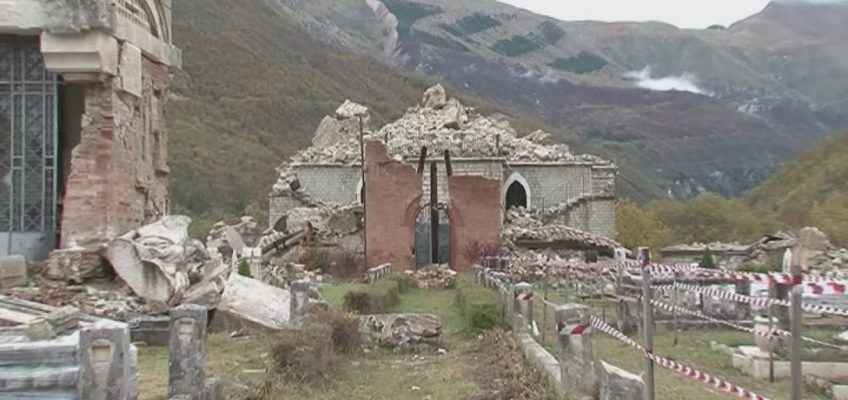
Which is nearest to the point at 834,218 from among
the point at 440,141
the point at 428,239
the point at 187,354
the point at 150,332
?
the point at 440,141

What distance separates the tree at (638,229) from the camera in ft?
185

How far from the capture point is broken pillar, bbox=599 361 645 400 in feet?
21.1

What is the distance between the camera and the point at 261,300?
13352 mm

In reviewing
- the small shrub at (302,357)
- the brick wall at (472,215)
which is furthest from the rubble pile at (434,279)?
the small shrub at (302,357)

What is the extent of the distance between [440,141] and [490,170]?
7.50 ft

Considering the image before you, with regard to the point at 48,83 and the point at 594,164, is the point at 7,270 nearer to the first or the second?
the point at 48,83

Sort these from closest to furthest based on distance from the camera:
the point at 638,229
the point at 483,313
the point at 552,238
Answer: the point at 483,313, the point at 552,238, the point at 638,229

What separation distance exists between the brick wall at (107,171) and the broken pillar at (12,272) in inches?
28.7

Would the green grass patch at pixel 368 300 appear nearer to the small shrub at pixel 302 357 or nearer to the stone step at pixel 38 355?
the small shrub at pixel 302 357

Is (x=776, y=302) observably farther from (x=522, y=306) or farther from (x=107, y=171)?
(x=107, y=171)

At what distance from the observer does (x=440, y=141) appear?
37.5 m

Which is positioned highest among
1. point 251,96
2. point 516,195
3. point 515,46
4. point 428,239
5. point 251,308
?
point 515,46

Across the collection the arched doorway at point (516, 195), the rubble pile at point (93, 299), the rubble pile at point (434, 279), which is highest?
the arched doorway at point (516, 195)

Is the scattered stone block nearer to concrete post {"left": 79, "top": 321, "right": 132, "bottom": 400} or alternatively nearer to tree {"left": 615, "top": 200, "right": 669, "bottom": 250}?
concrete post {"left": 79, "top": 321, "right": 132, "bottom": 400}
